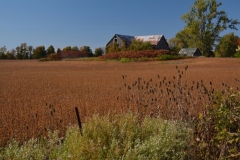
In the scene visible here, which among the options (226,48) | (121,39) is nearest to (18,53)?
(121,39)

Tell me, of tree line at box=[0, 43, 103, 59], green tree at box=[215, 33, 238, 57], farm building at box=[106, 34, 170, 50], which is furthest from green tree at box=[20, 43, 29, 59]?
green tree at box=[215, 33, 238, 57]

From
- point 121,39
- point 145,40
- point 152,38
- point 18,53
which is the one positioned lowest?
point 18,53

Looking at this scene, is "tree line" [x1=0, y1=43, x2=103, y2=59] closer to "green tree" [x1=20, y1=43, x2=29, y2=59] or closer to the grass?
"green tree" [x1=20, y1=43, x2=29, y2=59]

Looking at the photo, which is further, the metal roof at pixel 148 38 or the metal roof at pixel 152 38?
the metal roof at pixel 152 38

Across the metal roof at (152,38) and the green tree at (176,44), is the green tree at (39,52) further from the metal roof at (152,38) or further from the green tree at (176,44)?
the green tree at (176,44)

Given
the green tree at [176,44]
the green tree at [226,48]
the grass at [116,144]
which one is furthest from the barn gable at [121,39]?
the grass at [116,144]

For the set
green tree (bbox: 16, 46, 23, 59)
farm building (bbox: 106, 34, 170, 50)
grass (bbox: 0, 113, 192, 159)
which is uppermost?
farm building (bbox: 106, 34, 170, 50)

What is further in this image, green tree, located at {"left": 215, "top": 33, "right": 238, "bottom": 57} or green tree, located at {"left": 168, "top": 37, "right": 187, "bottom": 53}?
green tree, located at {"left": 168, "top": 37, "right": 187, "bottom": 53}

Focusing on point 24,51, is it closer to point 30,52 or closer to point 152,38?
point 30,52

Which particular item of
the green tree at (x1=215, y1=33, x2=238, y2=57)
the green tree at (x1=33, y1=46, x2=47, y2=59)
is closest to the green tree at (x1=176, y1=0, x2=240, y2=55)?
the green tree at (x1=215, y1=33, x2=238, y2=57)

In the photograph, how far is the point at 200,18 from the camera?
50.6 meters

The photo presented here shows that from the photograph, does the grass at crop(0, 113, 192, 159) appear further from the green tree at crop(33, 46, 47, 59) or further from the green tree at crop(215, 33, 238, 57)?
the green tree at crop(33, 46, 47, 59)

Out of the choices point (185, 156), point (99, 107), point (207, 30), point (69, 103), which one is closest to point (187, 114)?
point (185, 156)

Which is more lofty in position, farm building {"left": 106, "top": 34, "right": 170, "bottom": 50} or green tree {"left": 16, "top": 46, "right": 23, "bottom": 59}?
farm building {"left": 106, "top": 34, "right": 170, "bottom": 50}
